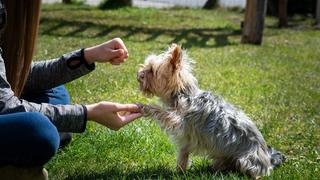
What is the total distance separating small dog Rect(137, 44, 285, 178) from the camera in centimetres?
418

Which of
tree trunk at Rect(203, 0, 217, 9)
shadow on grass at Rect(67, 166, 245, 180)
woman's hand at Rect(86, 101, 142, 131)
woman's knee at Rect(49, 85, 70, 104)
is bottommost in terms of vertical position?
tree trunk at Rect(203, 0, 217, 9)

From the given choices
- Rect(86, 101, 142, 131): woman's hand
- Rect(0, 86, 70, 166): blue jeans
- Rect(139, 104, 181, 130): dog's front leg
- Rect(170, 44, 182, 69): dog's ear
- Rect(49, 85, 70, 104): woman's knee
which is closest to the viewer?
Rect(0, 86, 70, 166): blue jeans

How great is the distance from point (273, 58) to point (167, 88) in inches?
294

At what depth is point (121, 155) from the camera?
4.74 m

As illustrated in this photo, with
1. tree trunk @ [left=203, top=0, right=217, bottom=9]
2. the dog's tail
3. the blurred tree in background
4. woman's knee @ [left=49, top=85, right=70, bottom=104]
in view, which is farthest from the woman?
tree trunk @ [left=203, top=0, right=217, bottom=9]

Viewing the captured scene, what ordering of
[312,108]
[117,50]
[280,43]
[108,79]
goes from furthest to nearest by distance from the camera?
1. [280,43]
2. [108,79]
3. [312,108]
4. [117,50]

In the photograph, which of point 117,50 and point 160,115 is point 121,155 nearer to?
Answer: point 160,115

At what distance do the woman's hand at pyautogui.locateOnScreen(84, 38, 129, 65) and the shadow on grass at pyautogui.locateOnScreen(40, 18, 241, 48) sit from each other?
318 inches

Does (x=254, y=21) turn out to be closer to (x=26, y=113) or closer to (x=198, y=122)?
(x=198, y=122)

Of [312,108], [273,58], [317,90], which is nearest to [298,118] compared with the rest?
[312,108]

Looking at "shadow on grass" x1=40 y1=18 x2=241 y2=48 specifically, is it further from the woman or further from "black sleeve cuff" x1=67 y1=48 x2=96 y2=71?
the woman

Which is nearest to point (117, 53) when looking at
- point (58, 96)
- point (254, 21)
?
point (58, 96)

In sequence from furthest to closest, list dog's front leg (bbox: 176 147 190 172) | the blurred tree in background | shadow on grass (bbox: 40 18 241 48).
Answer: the blurred tree in background → shadow on grass (bbox: 40 18 241 48) → dog's front leg (bbox: 176 147 190 172)

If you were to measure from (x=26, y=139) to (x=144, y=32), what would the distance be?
11188 mm
